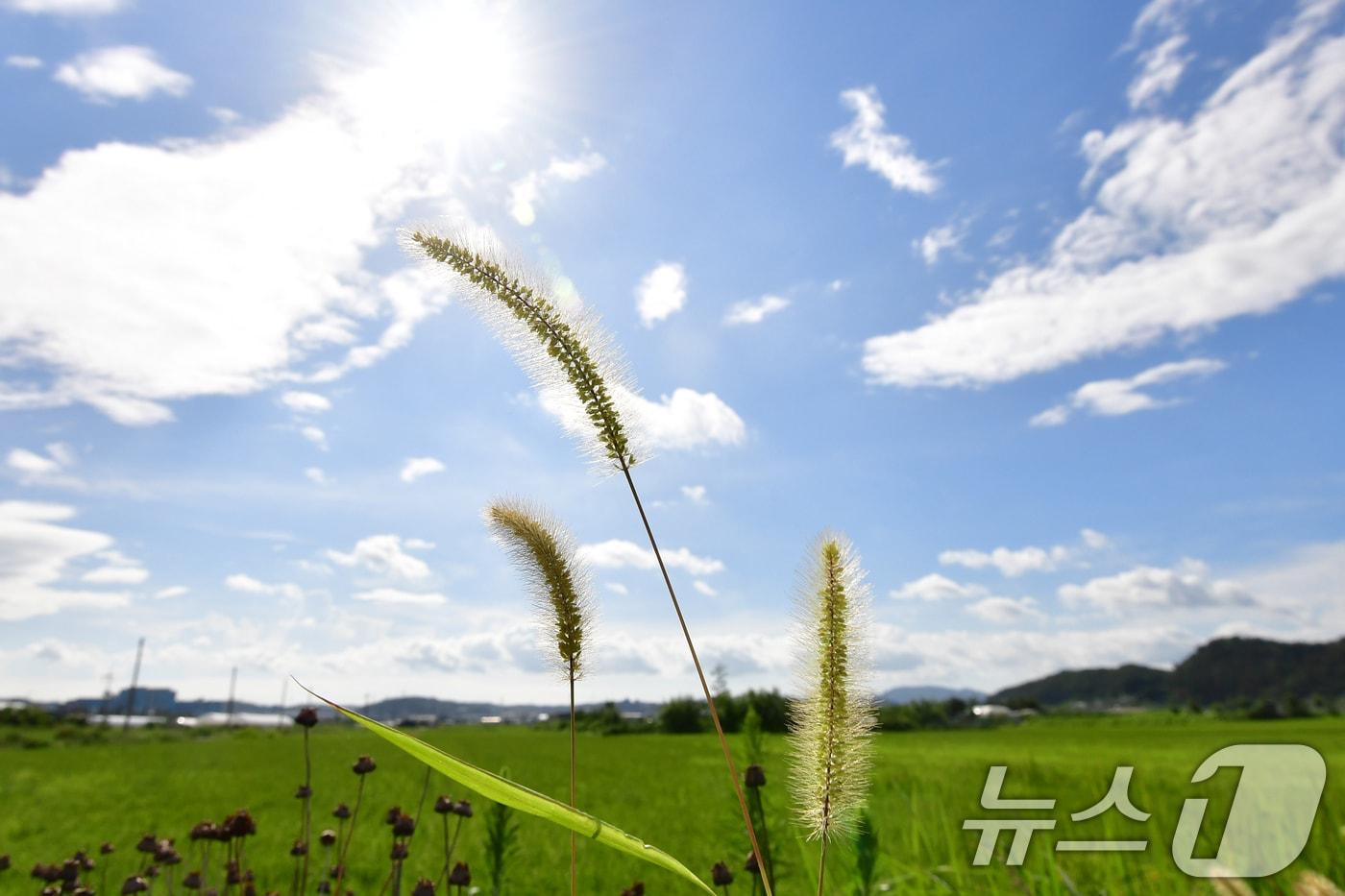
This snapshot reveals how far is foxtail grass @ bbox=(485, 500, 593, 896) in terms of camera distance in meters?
2.45

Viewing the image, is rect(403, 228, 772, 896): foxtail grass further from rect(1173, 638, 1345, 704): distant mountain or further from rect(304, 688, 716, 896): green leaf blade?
rect(1173, 638, 1345, 704): distant mountain

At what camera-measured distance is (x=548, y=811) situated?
1678 millimetres

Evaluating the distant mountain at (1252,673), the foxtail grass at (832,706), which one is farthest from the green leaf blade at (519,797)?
the distant mountain at (1252,673)

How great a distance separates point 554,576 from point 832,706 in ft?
Result: 2.95

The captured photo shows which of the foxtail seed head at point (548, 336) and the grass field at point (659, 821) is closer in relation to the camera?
the foxtail seed head at point (548, 336)

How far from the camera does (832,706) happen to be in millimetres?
2121

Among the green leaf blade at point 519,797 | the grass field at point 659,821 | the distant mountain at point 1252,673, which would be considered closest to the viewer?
the green leaf blade at point 519,797

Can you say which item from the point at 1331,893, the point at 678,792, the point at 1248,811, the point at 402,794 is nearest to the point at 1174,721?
the point at 678,792

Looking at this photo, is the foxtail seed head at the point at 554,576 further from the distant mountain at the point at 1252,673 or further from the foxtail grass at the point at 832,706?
the distant mountain at the point at 1252,673

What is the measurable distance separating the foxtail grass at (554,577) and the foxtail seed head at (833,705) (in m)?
0.68

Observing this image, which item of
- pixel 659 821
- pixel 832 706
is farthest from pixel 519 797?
pixel 659 821

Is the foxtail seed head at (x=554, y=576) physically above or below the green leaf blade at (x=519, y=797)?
above

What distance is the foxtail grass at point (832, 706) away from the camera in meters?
2.08

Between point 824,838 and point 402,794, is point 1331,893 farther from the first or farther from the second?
point 402,794
